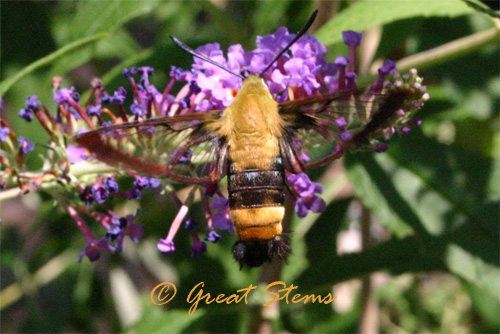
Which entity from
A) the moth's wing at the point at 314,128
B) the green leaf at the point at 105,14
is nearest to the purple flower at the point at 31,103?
the green leaf at the point at 105,14

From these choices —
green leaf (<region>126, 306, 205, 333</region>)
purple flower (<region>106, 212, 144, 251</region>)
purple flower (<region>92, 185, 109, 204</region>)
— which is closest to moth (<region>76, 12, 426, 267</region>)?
purple flower (<region>92, 185, 109, 204</region>)

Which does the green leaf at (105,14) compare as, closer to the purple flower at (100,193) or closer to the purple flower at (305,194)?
the purple flower at (100,193)

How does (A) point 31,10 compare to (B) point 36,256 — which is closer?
(A) point 31,10

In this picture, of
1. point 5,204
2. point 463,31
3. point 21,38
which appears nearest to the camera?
point 463,31

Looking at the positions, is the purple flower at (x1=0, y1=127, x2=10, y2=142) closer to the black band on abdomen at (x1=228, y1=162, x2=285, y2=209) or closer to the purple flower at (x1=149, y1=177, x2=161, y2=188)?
the purple flower at (x1=149, y1=177, x2=161, y2=188)

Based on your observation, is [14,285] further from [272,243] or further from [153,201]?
[272,243]

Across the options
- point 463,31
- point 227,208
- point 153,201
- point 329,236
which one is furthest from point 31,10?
point 463,31

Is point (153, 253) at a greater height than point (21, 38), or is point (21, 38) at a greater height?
point (21, 38)
